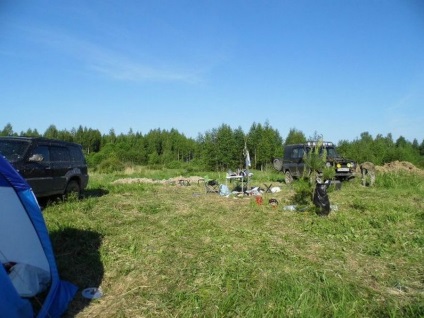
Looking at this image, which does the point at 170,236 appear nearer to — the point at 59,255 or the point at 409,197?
the point at 59,255

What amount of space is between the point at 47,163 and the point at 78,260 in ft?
14.8

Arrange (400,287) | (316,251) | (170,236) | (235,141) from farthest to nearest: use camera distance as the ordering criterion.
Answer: (235,141) → (170,236) → (316,251) → (400,287)

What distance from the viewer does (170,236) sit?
6.60 meters

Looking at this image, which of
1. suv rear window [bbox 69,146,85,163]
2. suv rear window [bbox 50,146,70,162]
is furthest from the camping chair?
suv rear window [bbox 50,146,70,162]

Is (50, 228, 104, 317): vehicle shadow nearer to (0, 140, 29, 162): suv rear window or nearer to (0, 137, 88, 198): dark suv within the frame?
(0, 137, 88, 198): dark suv

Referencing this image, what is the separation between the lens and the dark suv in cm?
806

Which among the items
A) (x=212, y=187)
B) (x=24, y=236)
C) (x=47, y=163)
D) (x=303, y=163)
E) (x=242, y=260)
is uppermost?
(x=47, y=163)

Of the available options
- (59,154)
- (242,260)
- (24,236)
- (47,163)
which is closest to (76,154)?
(59,154)

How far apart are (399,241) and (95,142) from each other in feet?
216

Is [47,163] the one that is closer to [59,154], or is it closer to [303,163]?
[59,154]

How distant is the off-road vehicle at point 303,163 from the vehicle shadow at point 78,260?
1019 cm

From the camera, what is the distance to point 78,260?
532 cm

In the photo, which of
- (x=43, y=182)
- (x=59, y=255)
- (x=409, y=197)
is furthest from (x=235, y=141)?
(x=59, y=255)

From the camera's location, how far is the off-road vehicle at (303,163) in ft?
48.8
